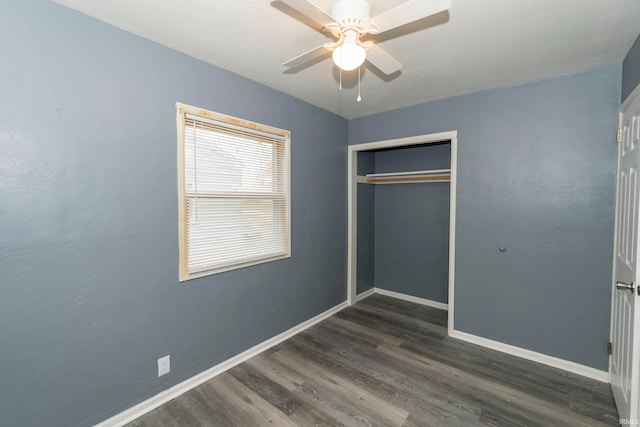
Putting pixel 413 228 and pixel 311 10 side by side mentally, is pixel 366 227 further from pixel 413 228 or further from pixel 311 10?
pixel 311 10

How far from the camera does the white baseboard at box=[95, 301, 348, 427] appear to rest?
69.8 inches

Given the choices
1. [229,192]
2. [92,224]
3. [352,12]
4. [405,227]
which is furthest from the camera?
[405,227]

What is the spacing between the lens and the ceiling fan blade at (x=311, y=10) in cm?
113

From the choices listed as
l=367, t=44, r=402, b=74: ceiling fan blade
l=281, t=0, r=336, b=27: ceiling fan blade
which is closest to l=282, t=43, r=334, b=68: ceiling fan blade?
l=281, t=0, r=336, b=27: ceiling fan blade

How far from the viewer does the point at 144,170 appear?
6.04 feet

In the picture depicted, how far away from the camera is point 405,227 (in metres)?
3.97

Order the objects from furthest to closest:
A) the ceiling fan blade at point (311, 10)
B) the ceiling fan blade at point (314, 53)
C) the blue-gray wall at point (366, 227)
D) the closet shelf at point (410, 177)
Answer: the blue-gray wall at point (366, 227) < the closet shelf at point (410, 177) < the ceiling fan blade at point (314, 53) < the ceiling fan blade at point (311, 10)

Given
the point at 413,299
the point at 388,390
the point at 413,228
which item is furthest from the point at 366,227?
the point at 388,390

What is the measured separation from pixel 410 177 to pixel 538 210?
1.65m

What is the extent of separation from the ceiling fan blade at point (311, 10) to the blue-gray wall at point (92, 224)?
4.04 feet

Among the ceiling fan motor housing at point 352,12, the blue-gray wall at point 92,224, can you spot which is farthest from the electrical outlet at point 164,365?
the ceiling fan motor housing at point 352,12

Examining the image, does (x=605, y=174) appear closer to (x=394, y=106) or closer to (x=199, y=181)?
(x=394, y=106)

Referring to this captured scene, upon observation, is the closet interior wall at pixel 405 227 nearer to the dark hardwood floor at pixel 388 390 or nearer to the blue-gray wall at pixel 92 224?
the dark hardwood floor at pixel 388 390

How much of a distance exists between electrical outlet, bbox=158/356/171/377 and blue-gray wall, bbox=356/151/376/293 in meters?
2.55
